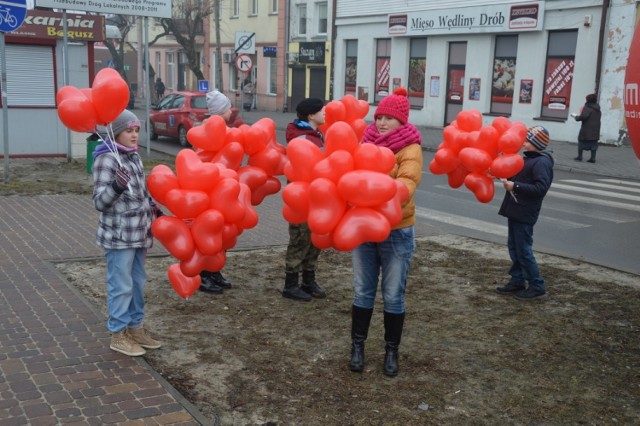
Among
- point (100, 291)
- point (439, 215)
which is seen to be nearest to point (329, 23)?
point (439, 215)

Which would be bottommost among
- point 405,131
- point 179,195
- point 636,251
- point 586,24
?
point 636,251

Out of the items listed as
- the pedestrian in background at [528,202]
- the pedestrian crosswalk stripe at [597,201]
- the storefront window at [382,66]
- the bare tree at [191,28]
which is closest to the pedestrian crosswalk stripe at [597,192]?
the pedestrian crosswalk stripe at [597,201]

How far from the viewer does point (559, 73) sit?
76.1 feet

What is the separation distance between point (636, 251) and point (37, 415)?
7.72 metres

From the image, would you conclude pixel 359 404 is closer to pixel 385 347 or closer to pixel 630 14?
pixel 385 347

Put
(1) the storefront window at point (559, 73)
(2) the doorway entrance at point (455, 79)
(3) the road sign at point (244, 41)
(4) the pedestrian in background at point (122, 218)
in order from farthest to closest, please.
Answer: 1. (2) the doorway entrance at point (455, 79)
2. (3) the road sign at point (244, 41)
3. (1) the storefront window at point (559, 73)
4. (4) the pedestrian in background at point (122, 218)

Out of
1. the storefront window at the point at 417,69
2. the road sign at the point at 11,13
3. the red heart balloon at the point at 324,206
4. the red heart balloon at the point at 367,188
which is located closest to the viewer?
the red heart balloon at the point at 367,188

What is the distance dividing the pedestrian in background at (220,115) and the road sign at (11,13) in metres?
6.18

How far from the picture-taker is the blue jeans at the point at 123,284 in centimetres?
489

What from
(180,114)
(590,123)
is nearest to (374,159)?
(590,123)

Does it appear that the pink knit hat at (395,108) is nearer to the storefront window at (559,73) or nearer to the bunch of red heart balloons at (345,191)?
the bunch of red heart balloons at (345,191)

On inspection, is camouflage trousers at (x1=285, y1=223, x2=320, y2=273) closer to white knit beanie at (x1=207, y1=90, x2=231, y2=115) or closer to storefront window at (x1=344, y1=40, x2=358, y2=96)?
white knit beanie at (x1=207, y1=90, x2=231, y2=115)

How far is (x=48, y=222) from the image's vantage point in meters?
9.29

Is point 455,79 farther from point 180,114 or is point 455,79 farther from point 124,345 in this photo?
point 124,345
